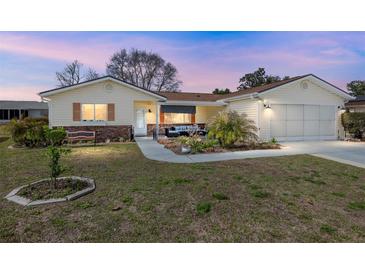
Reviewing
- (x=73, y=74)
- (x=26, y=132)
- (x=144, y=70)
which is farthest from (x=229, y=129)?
(x=73, y=74)

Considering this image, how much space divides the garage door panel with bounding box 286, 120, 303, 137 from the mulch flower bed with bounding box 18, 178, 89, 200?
1268 cm

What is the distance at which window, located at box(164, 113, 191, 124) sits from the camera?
18312mm

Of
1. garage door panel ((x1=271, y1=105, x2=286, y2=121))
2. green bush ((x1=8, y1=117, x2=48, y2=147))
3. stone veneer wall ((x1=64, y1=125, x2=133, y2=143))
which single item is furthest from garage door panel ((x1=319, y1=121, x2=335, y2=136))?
green bush ((x1=8, y1=117, x2=48, y2=147))

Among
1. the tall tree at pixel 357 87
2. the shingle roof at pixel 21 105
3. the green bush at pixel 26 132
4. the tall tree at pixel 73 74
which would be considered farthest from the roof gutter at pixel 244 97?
the tall tree at pixel 357 87

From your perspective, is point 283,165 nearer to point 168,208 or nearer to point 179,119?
point 168,208

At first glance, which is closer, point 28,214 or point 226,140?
point 28,214

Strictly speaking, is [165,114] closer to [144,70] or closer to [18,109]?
[144,70]

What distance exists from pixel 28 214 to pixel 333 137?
17091 millimetres

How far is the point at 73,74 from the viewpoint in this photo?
36.6 meters

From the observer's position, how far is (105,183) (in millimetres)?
5180

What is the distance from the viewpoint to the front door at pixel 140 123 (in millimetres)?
17062

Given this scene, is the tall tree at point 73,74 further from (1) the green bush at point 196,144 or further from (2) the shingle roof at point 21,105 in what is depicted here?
(1) the green bush at point 196,144
